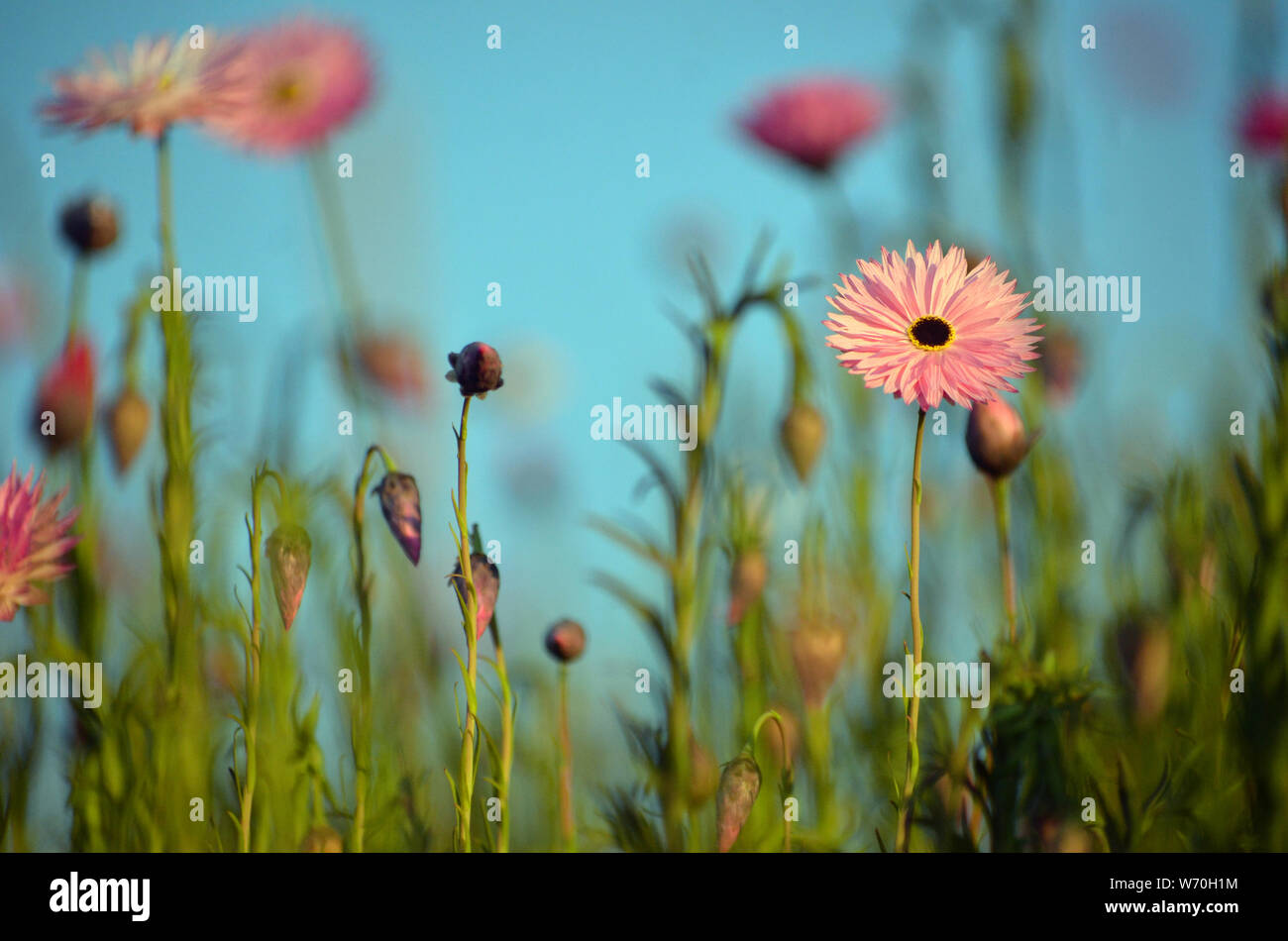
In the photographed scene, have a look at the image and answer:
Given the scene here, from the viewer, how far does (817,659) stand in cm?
77

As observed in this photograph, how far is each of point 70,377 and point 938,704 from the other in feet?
2.47

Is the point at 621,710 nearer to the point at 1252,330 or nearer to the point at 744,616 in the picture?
the point at 744,616

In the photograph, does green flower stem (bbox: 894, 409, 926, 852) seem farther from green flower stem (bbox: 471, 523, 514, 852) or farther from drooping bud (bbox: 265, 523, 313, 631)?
drooping bud (bbox: 265, 523, 313, 631)

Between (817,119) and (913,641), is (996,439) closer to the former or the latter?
(913,641)

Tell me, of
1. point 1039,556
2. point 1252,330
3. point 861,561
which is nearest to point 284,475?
point 861,561

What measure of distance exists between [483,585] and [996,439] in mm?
350

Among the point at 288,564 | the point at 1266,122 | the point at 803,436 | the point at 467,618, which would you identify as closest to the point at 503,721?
the point at 467,618

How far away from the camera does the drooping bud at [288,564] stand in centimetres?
71

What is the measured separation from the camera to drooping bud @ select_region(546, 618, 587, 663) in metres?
0.71

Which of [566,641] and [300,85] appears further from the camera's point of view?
[300,85]

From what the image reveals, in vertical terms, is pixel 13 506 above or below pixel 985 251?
below

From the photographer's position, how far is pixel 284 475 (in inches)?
30.5

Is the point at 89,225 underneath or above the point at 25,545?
above
